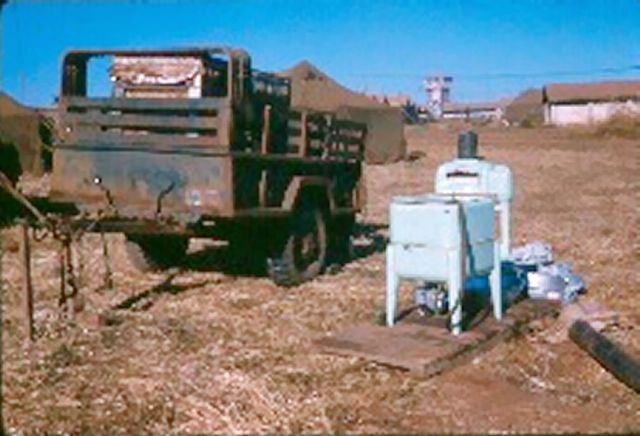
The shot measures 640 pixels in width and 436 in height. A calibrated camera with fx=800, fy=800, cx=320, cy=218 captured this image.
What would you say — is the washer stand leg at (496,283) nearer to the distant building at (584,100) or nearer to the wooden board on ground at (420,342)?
the wooden board on ground at (420,342)

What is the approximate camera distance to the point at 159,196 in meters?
8.30

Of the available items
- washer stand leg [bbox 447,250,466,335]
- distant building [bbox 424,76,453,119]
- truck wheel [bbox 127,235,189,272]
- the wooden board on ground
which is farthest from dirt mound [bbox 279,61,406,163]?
distant building [bbox 424,76,453,119]

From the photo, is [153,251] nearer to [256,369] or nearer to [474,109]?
[256,369]

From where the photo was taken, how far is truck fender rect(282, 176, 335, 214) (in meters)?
9.22

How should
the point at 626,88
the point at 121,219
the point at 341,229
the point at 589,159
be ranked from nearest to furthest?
the point at 121,219 < the point at 341,229 < the point at 589,159 < the point at 626,88

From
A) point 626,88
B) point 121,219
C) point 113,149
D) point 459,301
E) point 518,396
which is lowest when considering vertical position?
point 518,396

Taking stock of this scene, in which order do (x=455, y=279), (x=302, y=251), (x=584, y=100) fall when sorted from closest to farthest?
(x=455, y=279) → (x=302, y=251) → (x=584, y=100)

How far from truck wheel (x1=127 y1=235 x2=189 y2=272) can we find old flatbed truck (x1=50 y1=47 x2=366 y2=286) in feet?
0.06

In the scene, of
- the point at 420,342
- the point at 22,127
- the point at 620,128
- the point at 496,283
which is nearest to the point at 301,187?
the point at 496,283

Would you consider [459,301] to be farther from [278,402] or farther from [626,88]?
[626,88]

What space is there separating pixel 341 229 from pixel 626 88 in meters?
65.3

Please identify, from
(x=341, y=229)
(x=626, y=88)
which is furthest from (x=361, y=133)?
(x=626, y=88)

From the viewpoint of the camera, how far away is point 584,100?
67.3m

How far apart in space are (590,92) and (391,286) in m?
65.8
